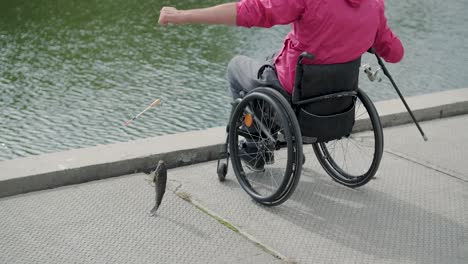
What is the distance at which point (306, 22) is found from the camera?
3967 mm

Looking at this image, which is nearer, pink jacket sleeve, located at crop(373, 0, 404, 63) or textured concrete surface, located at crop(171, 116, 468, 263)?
textured concrete surface, located at crop(171, 116, 468, 263)

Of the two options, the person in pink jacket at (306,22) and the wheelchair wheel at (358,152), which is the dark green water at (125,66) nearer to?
the wheelchair wheel at (358,152)

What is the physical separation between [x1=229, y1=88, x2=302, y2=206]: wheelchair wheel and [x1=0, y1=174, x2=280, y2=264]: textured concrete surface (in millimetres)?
358

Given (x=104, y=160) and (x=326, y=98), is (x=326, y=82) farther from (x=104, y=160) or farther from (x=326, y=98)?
(x=104, y=160)

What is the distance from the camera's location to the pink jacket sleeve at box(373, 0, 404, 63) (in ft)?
14.0

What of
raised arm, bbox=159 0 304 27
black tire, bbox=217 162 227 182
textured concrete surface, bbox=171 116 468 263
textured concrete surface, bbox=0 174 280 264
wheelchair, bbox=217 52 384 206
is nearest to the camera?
textured concrete surface, bbox=0 174 280 264

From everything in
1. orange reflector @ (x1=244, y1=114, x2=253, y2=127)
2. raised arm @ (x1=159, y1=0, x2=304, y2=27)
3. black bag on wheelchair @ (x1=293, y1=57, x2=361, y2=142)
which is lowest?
orange reflector @ (x1=244, y1=114, x2=253, y2=127)

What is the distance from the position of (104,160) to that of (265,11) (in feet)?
4.17

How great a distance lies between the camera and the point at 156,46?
26.5ft

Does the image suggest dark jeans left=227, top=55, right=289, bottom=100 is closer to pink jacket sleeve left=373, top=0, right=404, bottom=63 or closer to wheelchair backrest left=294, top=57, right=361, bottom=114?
wheelchair backrest left=294, top=57, right=361, bottom=114

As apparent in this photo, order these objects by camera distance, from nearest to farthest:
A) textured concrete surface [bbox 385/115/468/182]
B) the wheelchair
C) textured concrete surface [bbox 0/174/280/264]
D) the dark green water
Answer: textured concrete surface [bbox 0/174/280/264] < the wheelchair < textured concrete surface [bbox 385/115/468/182] < the dark green water

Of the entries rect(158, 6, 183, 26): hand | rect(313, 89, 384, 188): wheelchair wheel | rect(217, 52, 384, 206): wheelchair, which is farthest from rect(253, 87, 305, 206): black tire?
rect(158, 6, 183, 26): hand

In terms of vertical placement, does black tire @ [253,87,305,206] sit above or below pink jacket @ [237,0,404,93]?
below

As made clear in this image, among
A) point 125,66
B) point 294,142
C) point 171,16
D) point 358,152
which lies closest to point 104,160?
point 171,16
